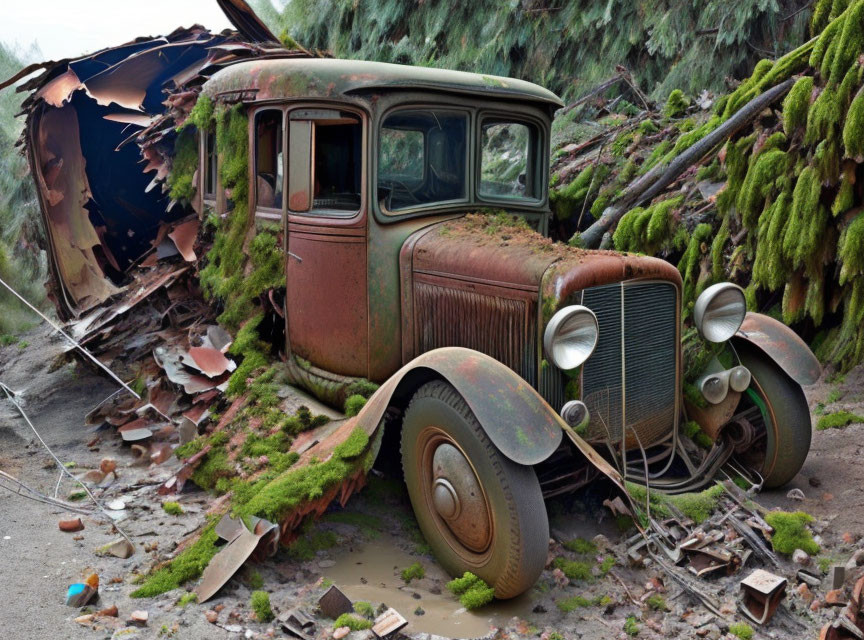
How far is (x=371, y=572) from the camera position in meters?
4.15

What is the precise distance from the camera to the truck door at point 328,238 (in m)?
5.05

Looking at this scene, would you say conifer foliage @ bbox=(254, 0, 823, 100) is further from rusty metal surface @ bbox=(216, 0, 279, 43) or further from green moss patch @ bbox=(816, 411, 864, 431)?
green moss patch @ bbox=(816, 411, 864, 431)

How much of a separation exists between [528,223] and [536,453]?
2282mm

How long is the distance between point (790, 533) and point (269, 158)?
3.89 meters

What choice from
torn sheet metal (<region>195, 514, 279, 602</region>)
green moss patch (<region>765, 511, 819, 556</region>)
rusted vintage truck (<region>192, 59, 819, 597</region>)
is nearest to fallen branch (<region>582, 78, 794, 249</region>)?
rusted vintage truck (<region>192, 59, 819, 597</region>)

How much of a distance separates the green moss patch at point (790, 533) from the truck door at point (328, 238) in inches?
96.5

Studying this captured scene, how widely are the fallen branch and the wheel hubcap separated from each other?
3884 millimetres

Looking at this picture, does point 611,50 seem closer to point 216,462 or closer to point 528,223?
point 528,223

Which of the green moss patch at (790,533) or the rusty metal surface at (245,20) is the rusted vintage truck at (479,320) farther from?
the rusty metal surface at (245,20)

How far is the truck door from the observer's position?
505 centimetres

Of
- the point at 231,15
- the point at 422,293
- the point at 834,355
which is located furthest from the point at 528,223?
the point at 231,15

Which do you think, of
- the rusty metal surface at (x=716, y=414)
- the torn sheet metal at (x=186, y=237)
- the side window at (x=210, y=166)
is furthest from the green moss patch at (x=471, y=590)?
the torn sheet metal at (x=186, y=237)

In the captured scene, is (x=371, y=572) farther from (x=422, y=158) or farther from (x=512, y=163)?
(x=512, y=163)

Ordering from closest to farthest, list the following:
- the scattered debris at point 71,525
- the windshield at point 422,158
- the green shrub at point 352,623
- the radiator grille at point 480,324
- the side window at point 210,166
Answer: the green shrub at point 352,623, the radiator grille at point 480,324, the scattered debris at point 71,525, the windshield at point 422,158, the side window at point 210,166
